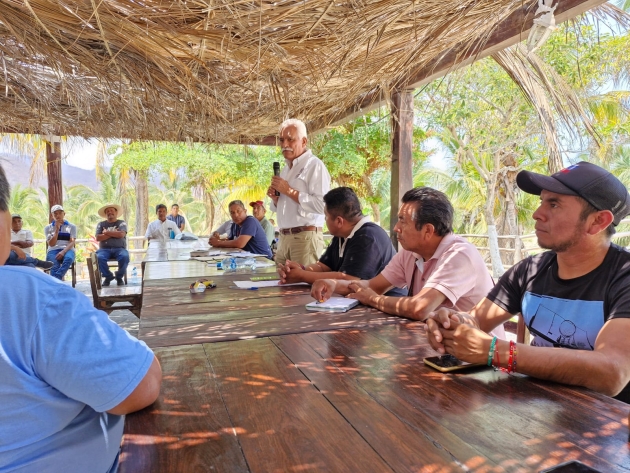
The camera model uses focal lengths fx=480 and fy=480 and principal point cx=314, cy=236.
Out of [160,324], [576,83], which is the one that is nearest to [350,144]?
[576,83]

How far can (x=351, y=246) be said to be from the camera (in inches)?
117

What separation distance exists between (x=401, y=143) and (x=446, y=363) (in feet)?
9.47

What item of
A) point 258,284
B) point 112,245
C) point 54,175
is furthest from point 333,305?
point 112,245

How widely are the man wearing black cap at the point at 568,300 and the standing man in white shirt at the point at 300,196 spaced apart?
223 cm

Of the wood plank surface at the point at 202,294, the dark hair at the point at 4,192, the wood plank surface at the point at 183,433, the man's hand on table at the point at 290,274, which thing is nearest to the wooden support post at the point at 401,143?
the man's hand on table at the point at 290,274

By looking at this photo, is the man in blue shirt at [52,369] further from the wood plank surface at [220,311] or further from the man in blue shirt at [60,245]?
the man in blue shirt at [60,245]

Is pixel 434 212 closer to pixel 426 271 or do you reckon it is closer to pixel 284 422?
pixel 426 271

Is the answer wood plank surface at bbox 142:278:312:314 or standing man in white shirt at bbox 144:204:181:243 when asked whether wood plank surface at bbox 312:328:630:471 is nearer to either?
wood plank surface at bbox 142:278:312:314

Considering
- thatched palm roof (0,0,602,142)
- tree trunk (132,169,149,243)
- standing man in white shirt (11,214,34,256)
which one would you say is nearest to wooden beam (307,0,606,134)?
thatched palm roof (0,0,602,142)

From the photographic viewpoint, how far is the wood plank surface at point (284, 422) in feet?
2.94

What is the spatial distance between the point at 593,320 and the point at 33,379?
5.01ft

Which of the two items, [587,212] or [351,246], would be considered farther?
[351,246]

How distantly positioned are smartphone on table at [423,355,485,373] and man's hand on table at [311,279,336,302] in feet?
3.01

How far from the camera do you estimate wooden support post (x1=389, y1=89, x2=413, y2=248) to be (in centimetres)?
378
